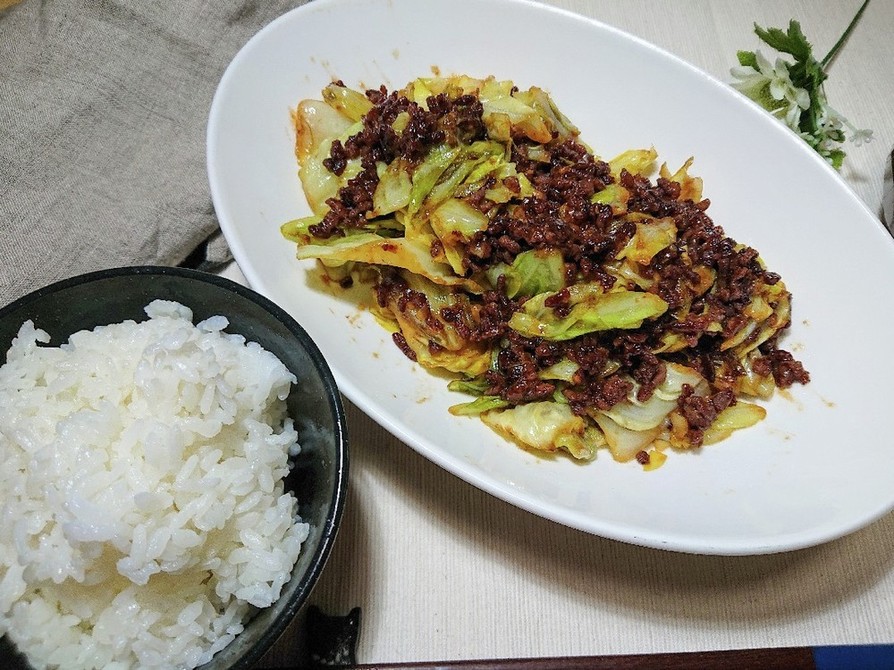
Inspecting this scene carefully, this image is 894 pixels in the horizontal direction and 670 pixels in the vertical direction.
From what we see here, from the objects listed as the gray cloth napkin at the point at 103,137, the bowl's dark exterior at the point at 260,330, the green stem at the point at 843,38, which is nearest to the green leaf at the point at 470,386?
the bowl's dark exterior at the point at 260,330

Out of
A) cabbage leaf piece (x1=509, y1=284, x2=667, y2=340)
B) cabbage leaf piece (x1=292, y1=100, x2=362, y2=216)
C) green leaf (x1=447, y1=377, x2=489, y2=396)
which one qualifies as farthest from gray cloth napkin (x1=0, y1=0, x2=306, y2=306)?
cabbage leaf piece (x1=509, y1=284, x2=667, y2=340)

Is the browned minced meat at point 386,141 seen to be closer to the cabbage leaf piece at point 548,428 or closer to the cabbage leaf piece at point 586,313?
the cabbage leaf piece at point 586,313

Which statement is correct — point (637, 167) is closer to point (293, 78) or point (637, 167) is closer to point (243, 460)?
point (293, 78)

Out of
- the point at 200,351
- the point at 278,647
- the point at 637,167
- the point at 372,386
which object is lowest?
the point at 278,647

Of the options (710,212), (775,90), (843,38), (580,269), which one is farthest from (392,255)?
(843,38)

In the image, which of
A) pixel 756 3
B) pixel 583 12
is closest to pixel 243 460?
pixel 583 12

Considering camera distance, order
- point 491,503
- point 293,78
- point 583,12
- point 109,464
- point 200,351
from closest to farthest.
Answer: point 109,464 → point 200,351 → point 491,503 → point 293,78 → point 583,12
